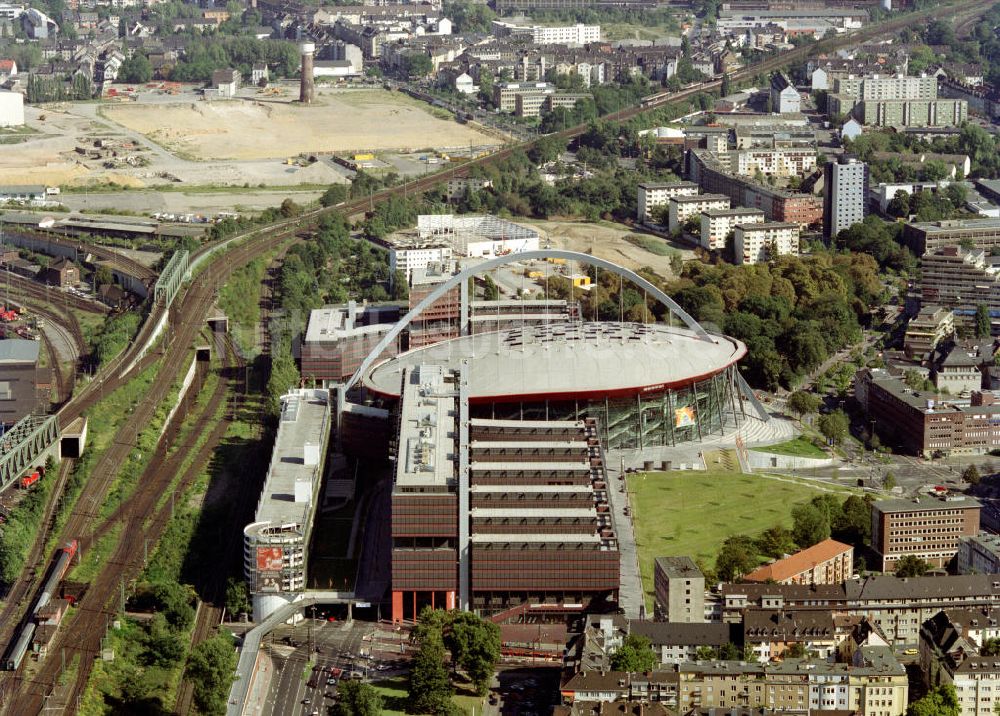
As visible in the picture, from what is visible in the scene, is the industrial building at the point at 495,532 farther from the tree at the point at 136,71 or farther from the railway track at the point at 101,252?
the tree at the point at 136,71

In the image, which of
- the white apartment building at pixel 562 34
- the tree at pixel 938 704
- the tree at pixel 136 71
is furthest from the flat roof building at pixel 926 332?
the white apartment building at pixel 562 34

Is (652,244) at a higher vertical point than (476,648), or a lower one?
higher

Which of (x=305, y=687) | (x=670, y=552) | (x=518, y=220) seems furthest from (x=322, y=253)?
(x=305, y=687)

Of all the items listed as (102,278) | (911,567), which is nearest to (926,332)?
(911,567)

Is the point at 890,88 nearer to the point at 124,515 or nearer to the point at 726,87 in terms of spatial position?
the point at 726,87

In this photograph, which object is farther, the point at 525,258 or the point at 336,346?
the point at 336,346

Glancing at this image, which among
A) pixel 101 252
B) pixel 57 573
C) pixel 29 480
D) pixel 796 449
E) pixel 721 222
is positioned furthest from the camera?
pixel 721 222
